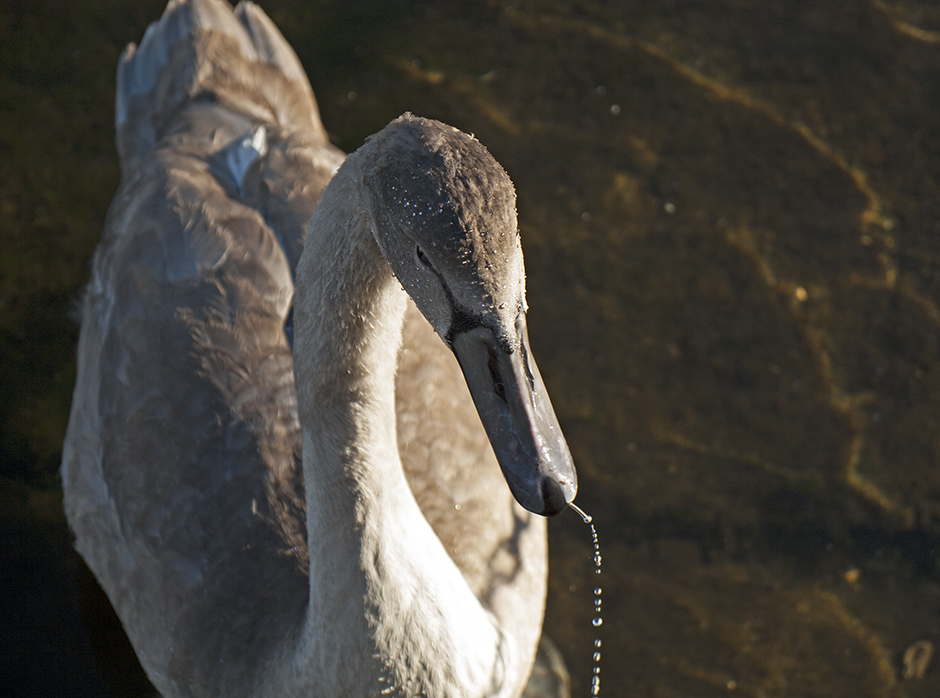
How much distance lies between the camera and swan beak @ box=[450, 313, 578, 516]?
206 cm

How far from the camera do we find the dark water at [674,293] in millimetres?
4242

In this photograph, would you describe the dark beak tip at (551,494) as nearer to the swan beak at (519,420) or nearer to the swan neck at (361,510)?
the swan beak at (519,420)

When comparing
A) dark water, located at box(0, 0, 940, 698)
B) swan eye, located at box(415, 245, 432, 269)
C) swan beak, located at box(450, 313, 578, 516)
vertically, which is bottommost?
dark water, located at box(0, 0, 940, 698)

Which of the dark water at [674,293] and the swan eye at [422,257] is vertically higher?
the swan eye at [422,257]

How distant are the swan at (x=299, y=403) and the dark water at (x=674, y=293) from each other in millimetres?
675

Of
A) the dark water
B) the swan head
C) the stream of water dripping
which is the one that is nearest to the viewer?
the swan head

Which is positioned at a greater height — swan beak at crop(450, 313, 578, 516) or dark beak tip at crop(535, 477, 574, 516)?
swan beak at crop(450, 313, 578, 516)

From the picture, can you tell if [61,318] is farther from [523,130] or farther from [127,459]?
[523,130]

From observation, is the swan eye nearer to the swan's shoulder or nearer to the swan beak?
the swan beak

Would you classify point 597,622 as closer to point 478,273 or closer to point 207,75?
point 478,273

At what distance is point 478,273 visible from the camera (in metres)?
2.02

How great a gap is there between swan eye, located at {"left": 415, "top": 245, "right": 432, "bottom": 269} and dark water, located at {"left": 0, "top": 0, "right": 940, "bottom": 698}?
8.42 feet

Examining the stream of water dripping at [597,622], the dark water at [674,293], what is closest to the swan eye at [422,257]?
the stream of water dripping at [597,622]

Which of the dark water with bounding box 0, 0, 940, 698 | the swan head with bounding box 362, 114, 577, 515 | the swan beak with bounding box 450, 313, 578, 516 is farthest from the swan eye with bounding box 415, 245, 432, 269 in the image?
the dark water with bounding box 0, 0, 940, 698
